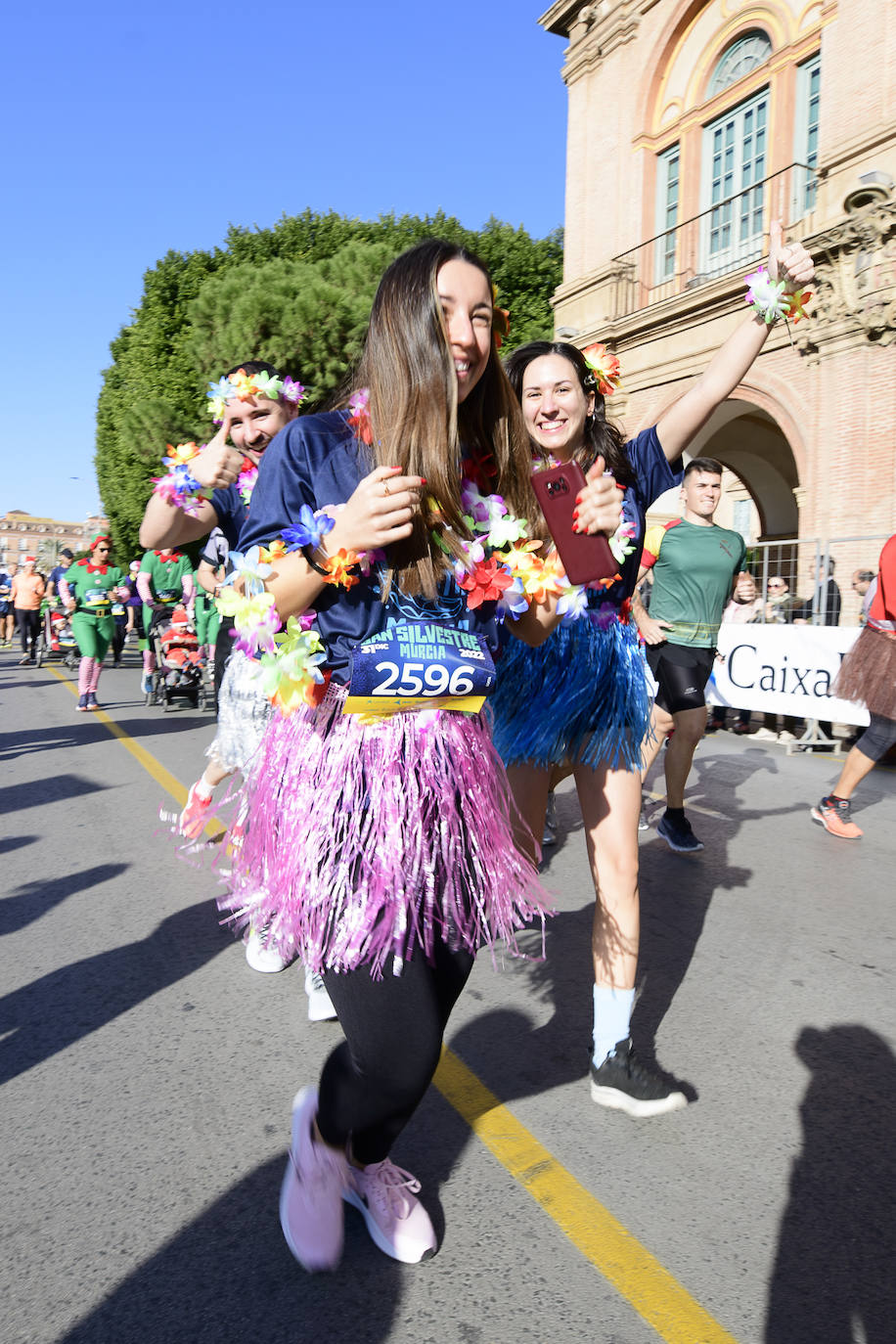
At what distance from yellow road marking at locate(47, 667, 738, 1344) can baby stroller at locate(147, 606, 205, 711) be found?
30.8 ft

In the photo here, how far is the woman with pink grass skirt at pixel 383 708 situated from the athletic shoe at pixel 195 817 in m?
1.55

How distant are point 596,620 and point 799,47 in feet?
Result: 53.0

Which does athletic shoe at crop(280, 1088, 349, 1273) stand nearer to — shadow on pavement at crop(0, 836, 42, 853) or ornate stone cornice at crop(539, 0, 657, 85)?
shadow on pavement at crop(0, 836, 42, 853)

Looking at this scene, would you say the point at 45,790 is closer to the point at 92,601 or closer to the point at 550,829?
the point at 550,829

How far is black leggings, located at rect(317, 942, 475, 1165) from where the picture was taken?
5.86 feet

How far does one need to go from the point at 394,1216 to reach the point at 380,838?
84 cm

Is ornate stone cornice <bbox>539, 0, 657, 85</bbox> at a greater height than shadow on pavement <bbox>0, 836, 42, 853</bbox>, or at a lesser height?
greater

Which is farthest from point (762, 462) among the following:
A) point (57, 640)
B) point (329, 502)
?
point (329, 502)

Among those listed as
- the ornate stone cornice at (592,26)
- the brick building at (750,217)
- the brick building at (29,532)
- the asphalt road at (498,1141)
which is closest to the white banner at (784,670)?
the brick building at (750,217)

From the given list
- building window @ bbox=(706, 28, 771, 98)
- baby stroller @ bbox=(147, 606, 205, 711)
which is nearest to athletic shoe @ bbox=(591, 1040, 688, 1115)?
baby stroller @ bbox=(147, 606, 205, 711)

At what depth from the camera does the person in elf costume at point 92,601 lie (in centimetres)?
1095

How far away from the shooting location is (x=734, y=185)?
55.7 feet

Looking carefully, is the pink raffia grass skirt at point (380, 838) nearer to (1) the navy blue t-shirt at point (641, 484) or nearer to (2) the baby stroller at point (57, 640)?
(1) the navy blue t-shirt at point (641, 484)

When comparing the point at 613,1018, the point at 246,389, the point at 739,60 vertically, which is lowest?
the point at 613,1018
